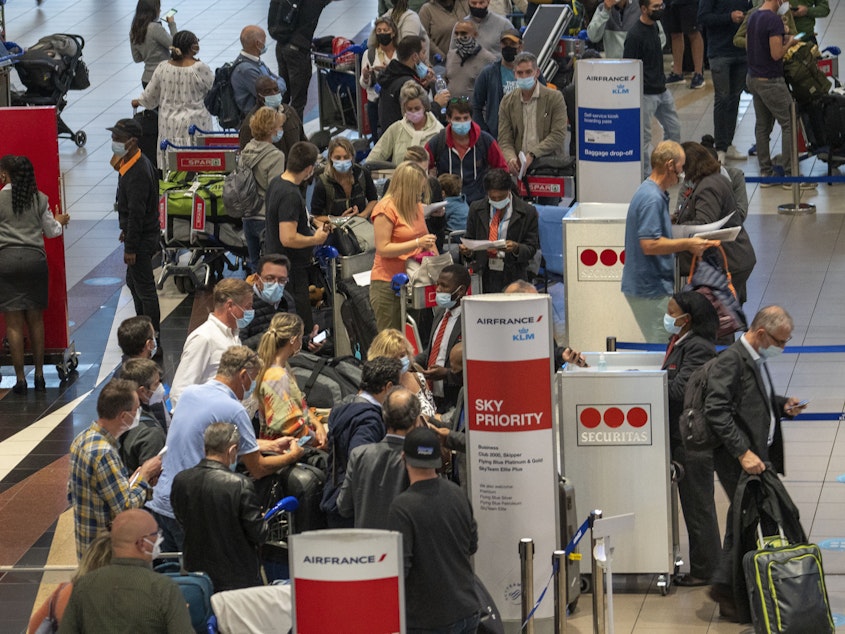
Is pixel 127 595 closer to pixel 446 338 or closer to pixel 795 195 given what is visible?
pixel 446 338

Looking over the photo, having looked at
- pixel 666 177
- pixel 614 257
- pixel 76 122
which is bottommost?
pixel 76 122

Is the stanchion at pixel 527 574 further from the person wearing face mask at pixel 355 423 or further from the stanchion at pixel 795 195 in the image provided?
the stanchion at pixel 795 195

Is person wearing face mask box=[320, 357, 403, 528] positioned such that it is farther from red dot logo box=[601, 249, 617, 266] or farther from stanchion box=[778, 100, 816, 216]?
stanchion box=[778, 100, 816, 216]

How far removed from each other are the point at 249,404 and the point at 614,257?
3.53 meters

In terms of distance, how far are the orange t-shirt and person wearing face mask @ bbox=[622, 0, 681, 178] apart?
5.54 m

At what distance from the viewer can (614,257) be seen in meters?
11.2

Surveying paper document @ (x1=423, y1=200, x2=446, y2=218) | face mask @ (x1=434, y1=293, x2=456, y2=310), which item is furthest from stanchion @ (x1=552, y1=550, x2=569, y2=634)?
paper document @ (x1=423, y1=200, x2=446, y2=218)

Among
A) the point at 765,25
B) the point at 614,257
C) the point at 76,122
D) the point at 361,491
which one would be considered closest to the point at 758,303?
the point at 614,257

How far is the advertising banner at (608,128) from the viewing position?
459 inches

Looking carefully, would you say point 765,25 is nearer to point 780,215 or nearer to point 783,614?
point 780,215

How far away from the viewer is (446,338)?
9430 millimetres

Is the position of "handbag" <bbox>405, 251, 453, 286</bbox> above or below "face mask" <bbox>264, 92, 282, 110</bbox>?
below

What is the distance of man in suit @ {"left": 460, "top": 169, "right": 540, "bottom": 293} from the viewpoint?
11.2 m

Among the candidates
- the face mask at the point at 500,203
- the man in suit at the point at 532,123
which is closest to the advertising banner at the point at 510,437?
the face mask at the point at 500,203
